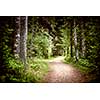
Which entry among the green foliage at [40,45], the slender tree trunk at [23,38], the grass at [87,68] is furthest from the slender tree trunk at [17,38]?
the grass at [87,68]

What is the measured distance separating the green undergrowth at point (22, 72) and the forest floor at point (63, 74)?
8 centimetres

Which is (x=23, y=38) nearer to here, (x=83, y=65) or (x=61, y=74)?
(x=61, y=74)

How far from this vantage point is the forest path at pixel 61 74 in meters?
2.75

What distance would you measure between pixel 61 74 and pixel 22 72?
1.64 ft

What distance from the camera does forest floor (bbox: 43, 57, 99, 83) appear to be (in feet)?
9.03

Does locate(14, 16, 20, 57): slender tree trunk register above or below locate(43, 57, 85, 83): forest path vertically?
above

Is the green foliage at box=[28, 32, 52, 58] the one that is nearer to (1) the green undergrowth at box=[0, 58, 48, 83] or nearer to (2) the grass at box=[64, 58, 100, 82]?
(1) the green undergrowth at box=[0, 58, 48, 83]

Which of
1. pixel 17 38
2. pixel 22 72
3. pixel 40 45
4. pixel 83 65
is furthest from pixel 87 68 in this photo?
pixel 17 38

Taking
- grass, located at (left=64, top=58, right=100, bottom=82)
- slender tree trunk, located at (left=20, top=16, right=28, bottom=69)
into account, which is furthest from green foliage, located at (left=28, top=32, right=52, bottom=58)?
grass, located at (left=64, top=58, right=100, bottom=82)

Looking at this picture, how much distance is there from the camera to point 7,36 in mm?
2752

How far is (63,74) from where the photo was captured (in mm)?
2773
